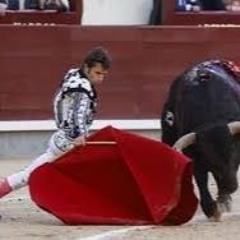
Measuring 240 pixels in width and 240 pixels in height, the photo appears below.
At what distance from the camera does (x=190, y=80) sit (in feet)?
28.5

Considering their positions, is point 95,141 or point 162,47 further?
point 162,47

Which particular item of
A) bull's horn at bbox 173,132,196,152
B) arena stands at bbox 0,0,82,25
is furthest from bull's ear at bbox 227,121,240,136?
arena stands at bbox 0,0,82,25

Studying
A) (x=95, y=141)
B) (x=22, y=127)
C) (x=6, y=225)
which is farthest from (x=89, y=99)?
(x=22, y=127)

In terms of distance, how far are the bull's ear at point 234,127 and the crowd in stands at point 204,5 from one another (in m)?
5.66

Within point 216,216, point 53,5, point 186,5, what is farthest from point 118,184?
point 186,5

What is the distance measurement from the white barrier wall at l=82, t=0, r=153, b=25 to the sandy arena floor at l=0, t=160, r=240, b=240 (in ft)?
16.5

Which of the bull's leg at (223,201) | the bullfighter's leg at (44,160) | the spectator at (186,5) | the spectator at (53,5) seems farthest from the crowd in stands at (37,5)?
the bull's leg at (223,201)

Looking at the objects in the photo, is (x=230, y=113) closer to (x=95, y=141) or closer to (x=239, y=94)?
(x=239, y=94)

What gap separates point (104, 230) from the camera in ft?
27.5

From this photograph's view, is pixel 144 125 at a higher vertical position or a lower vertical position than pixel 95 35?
lower

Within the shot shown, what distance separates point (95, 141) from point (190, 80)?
0.73 metres

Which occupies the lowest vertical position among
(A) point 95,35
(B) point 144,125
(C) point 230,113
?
(B) point 144,125

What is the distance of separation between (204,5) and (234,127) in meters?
5.87

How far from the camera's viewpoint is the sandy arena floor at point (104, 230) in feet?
26.5
